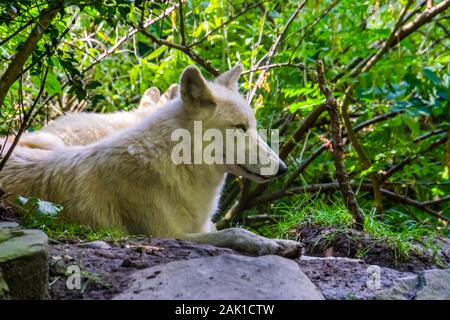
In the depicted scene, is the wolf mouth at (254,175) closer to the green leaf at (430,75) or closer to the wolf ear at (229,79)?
the wolf ear at (229,79)

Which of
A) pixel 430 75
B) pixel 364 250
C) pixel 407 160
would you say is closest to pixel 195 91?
pixel 364 250

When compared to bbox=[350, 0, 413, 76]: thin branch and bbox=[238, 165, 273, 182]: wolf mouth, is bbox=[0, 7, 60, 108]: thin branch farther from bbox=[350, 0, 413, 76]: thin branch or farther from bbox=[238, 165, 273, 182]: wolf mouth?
bbox=[350, 0, 413, 76]: thin branch

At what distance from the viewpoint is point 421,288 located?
3.07 m

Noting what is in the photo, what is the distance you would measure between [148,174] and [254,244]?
38.5 inches

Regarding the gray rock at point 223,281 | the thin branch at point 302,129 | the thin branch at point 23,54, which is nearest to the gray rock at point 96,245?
the gray rock at point 223,281

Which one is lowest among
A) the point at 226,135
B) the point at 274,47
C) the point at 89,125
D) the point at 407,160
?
the point at 226,135

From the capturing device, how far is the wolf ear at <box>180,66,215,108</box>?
417 cm

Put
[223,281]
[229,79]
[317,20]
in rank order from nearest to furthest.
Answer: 1. [223,281]
2. [229,79]
3. [317,20]

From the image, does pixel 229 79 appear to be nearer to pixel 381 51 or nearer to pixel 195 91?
pixel 195 91

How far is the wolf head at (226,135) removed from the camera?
420 centimetres

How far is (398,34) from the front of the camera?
637 cm

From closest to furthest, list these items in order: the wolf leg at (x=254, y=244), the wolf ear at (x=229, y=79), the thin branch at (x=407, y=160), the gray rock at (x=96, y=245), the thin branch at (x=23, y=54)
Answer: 1. the gray rock at (x=96, y=245)
2. the wolf leg at (x=254, y=244)
3. the thin branch at (x=23, y=54)
4. the wolf ear at (x=229, y=79)
5. the thin branch at (x=407, y=160)

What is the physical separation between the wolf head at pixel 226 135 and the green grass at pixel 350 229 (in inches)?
18.6

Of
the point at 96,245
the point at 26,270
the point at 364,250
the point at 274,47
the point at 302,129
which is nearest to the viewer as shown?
the point at 26,270
